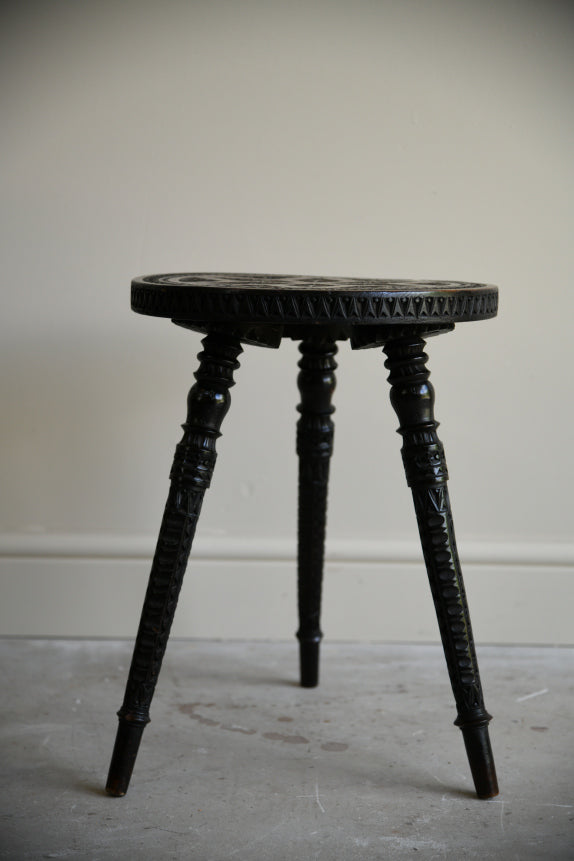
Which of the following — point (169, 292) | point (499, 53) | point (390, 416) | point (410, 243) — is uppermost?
point (499, 53)

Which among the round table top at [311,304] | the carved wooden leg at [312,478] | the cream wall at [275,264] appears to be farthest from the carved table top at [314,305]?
the cream wall at [275,264]

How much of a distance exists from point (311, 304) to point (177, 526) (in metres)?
0.25

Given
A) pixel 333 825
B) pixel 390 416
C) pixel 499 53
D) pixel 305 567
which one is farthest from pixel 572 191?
pixel 333 825

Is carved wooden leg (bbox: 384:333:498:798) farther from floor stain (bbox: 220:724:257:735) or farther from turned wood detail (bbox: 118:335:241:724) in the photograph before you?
floor stain (bbox: 220:724:257:735)

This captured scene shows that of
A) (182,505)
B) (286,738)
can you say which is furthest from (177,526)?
(286,738)

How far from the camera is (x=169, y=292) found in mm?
840

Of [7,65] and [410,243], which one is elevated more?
[7,65]

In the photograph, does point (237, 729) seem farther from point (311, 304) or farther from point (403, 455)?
point (311, 304)

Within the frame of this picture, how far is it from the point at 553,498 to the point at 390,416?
271 millimetres

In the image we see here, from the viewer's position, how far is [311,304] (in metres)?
0.80

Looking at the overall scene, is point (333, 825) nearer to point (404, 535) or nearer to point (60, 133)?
point (404, 535)

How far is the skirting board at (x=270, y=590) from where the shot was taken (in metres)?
1.35

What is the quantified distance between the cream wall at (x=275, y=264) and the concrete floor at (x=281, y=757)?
9 centimetres

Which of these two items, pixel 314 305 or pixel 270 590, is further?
pixel 270 590
